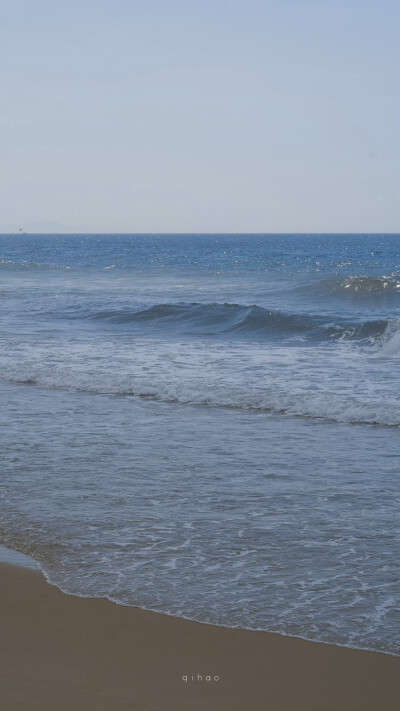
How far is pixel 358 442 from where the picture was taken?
9.16 meters

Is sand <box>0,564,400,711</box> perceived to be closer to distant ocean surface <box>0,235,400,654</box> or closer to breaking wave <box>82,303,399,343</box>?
distant ocean surface <box>0,235,400,654</box>

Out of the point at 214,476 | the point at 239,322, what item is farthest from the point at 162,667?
the point at 239,322

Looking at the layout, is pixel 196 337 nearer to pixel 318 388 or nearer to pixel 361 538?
pixel 318 388

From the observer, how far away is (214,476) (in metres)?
7.66

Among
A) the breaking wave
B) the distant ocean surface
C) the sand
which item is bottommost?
the sand

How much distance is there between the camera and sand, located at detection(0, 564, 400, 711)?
3.88m

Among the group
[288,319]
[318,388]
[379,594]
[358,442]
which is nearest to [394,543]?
[379,594]

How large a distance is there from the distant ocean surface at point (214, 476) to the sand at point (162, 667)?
0.19 metres

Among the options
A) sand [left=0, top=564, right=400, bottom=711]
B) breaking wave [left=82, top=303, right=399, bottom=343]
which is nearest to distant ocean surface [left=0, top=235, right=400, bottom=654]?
sand [left=0, top=564, right=400, bottom=711]

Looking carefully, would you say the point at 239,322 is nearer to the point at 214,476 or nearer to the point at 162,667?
the point at 214,476

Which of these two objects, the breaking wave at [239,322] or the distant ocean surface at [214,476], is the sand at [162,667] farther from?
the breaking wave at [239,322]

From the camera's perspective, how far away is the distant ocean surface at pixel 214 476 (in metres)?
5.16

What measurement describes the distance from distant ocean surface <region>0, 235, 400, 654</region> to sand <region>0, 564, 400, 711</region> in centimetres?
19

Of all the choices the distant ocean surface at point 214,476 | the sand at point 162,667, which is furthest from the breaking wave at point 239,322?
the sand at point 162,667
